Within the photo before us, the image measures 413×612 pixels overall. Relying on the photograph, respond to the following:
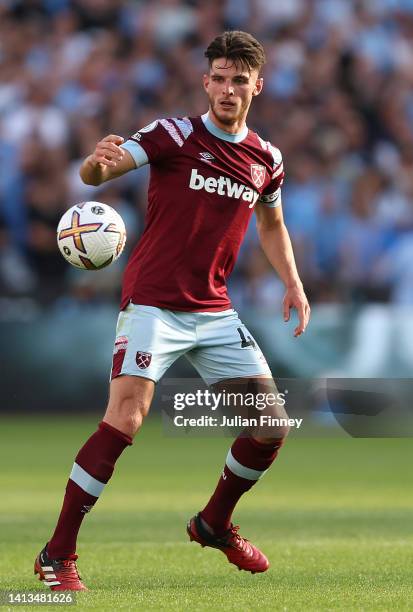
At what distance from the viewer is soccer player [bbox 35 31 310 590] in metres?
5.49

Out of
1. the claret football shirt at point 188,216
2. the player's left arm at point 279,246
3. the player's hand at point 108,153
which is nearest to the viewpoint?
the player's hand at point 108,153

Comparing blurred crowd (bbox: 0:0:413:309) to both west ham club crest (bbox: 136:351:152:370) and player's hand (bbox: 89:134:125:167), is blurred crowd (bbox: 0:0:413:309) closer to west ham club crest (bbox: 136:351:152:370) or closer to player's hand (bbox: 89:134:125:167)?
west ham club crest (bbox: 136:351:152:370)

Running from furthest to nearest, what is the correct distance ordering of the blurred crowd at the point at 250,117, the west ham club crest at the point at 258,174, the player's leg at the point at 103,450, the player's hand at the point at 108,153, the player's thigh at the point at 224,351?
the blurred crowd at the point at 250,117 → the west ham club crest at the point at 258,174 → the player's thigh at the point at 224,351 → the player's leg at the point at 103,450 → the player's hand at the point at 108,153

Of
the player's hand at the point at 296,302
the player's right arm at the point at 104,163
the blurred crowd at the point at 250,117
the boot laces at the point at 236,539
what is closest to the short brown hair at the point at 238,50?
the player's right arm at the point at 104,163

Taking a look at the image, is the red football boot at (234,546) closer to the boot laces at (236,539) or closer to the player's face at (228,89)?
the boot laces at (236,539)

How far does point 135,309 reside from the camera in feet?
18.8

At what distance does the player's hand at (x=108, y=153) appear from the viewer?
17.4ft

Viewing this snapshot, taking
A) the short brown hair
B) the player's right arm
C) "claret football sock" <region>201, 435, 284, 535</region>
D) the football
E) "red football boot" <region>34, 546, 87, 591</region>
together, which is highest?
the short brown hair

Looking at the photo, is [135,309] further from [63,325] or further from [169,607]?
[63,325]

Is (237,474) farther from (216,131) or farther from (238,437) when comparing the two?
(216,131)

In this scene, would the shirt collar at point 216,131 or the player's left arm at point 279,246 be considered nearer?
the shirt collar at point 216,131

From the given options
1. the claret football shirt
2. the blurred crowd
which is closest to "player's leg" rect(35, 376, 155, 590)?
the claret football shirt

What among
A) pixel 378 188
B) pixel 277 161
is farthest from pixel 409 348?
pixel 277 161

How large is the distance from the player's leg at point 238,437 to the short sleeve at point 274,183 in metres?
0.63
